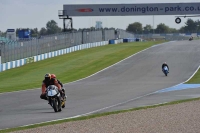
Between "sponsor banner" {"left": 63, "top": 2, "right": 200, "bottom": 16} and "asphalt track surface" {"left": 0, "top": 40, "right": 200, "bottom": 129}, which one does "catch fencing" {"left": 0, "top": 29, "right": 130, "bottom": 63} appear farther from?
"asphalt track surface" {"left": 0, "top": 40, "right": 200, "bottom": 129}

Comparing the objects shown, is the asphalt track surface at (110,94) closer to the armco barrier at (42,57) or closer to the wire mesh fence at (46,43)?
the armco barrier at (42,57)

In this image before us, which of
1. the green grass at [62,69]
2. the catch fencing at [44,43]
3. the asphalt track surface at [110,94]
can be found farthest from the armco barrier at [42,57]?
the asphalt track surface at [110,94]

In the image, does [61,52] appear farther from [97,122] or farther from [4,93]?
[97,122]

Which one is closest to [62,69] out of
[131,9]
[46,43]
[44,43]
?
[44,43]

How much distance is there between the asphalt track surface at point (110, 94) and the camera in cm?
1919

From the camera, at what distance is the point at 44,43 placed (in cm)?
5831

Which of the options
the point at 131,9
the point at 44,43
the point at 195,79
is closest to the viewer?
the point at 195,79

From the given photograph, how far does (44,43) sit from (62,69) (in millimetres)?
11033

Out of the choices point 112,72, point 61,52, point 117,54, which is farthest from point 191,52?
point 112,72

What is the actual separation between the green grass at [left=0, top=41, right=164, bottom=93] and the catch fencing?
1.31 metres

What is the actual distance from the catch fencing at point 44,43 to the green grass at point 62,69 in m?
1.31

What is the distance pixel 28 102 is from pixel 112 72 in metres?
21.2

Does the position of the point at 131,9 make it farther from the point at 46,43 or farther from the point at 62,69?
the point at 62,69

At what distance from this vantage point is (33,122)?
16.8 metres
